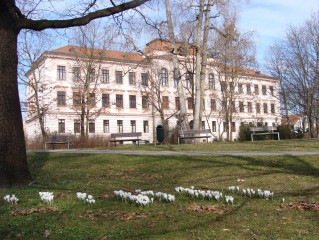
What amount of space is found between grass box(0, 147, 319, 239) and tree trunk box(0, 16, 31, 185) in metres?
0.53

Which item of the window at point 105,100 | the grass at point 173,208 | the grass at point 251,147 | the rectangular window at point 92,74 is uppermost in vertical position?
the rectangular window at point 92,74

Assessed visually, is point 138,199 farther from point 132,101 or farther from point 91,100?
point 132,101

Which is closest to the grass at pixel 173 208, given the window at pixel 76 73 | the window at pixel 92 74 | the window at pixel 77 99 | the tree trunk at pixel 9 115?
the tree trunk at pixel 9 115

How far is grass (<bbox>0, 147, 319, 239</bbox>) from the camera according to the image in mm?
4523

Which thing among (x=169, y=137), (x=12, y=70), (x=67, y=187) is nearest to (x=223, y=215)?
(x=67, y=187)

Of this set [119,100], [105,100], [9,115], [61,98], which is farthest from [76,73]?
[9,115]

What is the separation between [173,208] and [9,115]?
437 centimetres

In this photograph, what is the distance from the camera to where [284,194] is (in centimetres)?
685

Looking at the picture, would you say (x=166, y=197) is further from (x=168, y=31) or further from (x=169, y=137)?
(x=169, y=137)

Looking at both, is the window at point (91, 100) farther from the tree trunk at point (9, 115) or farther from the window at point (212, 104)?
the tree trunk at point (9, 115)

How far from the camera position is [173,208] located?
5.73m

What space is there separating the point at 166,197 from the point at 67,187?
108 inches

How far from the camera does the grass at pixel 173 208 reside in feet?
14.8

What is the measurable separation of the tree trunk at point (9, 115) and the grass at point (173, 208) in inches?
21.0
